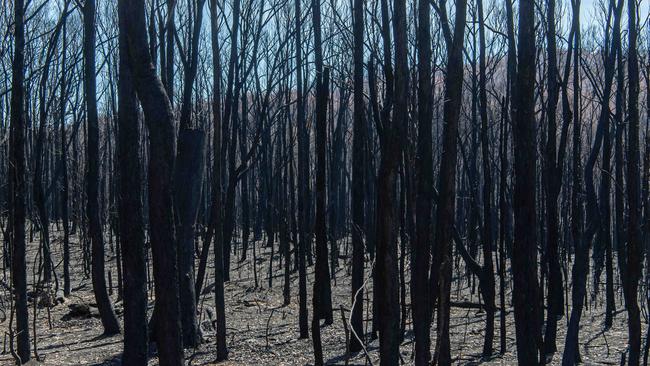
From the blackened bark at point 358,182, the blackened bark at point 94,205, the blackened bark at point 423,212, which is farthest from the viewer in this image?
the blackened bark at point 94,205

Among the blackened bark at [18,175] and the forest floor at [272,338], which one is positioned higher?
the blackened bark at [18,175]

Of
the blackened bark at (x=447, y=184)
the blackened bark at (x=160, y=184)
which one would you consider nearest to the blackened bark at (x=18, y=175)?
the blackened bark at (x=160, y=184)

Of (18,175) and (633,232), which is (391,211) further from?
(18,175)

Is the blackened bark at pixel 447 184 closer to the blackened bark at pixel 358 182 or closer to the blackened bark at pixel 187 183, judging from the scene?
the blackened bark at pixel 358 182

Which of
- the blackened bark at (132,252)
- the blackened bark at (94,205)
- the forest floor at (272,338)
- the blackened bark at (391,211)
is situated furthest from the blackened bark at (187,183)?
the blackened bark at (391,211)

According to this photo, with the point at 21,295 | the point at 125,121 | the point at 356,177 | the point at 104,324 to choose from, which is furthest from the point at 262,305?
the point at 125,121

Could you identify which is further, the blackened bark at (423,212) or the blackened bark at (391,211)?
the blackened bark at (423,212)

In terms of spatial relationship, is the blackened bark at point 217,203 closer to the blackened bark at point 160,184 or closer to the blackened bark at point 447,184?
the blackened bark at point 160,184

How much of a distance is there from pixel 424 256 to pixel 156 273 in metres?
2.17

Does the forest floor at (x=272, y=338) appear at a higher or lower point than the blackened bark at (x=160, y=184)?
lower

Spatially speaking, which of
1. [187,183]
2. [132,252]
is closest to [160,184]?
[132,252]

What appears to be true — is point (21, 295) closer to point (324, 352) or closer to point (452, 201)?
point (324, 352)

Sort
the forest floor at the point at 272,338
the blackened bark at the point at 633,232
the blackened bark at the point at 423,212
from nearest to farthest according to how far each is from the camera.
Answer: the blackened bark at the point at 423,212 → the blackened bark at the point at 633,232 → the forest floor at the point at 272,338

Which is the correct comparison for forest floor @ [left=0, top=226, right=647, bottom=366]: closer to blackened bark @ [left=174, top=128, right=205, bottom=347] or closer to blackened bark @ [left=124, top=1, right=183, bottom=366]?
blackened bark @ [left=174, top=128, right=205, bottom=347]
